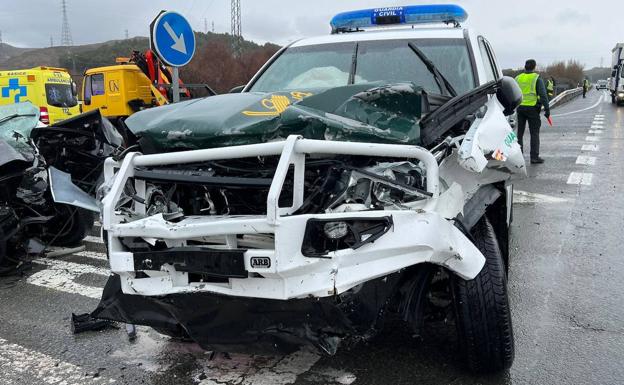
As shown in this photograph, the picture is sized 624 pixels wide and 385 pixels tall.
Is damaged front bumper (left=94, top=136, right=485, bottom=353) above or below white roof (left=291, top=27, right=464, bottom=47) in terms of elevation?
below

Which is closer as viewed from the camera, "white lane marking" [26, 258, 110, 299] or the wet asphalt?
the wet asphalt

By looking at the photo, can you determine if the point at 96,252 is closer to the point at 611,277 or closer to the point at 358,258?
the point at 358,258

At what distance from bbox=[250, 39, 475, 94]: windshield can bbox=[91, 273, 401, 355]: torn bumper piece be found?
5.88 ft

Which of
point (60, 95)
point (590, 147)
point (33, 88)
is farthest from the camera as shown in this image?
point (60, 95)

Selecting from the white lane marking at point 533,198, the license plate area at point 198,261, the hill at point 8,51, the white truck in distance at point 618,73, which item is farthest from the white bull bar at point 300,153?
the hill at point 8,51

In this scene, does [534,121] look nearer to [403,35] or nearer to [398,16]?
[398,16]

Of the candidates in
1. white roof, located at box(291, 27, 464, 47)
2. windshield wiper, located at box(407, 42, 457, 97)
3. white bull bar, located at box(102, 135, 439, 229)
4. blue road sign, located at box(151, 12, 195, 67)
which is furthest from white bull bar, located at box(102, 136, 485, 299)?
blue road sign, located at box(151, 12, 195, 67)

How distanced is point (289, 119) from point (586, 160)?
967cm

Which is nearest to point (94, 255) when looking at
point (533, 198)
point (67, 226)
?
point (67, 226)

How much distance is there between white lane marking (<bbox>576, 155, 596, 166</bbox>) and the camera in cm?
1016

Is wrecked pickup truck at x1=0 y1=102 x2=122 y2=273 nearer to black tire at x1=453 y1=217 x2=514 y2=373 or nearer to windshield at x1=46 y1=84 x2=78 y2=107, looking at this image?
black tire at x1=453 y1=217 x2=514 y2=373

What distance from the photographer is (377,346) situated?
3.34 meters

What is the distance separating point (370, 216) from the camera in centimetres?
222

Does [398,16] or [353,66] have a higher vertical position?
[398,16]
